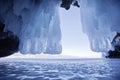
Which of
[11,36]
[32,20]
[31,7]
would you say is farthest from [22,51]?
[31,7]

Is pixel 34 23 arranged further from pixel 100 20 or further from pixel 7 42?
pixel 100 20

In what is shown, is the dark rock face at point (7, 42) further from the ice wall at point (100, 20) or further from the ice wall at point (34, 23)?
the ice wall at point (100, 20)

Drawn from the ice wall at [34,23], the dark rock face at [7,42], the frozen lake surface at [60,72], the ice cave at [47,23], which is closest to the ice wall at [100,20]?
the ice cave at [47,23]

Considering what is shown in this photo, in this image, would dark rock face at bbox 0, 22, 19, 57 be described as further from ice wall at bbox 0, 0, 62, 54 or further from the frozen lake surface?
the frozen lake surface

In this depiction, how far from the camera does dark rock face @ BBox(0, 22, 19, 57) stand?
97.3 ft

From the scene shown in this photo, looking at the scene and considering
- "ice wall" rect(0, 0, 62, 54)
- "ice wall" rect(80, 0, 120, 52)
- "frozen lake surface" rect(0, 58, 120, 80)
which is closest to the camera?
"frozen lake surface" rect(0, 58, 120, 80)

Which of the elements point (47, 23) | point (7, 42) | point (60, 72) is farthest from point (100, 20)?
point (7, 42)

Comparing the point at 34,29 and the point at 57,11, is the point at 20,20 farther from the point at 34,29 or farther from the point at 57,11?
the point at 57,11

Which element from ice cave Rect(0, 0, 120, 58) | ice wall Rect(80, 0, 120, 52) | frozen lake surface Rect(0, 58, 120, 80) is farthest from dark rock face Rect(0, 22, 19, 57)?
ice wall Rect(80, 0, 120, 52)

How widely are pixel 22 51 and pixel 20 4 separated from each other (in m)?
7.06

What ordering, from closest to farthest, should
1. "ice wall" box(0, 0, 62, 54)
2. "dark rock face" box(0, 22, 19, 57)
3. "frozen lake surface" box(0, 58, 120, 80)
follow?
"frozen lake surface" box(0, 58, 120, 80)
"ice wall" box(0, 0, 62, 54)
"dark rock face" box(0, 22, 19, 57)

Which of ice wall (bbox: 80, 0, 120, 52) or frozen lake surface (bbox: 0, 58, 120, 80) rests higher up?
ice wall (bbox: 80, 0, 120, 52)

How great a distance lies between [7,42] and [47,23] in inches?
227

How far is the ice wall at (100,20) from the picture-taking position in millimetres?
24031
